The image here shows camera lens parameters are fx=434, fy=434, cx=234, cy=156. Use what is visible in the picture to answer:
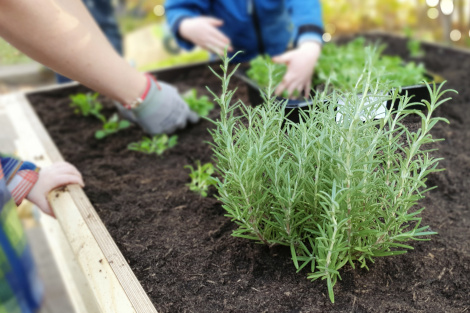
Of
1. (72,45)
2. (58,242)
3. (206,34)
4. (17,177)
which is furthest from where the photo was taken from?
(206,34)

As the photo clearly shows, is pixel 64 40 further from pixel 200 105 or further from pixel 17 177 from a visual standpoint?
pixel 200 105

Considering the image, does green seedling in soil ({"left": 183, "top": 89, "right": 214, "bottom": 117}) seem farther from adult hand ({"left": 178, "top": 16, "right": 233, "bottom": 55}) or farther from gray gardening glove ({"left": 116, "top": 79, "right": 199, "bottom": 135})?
adult hand ({"left": 178, "top": 16, "right": 233, "bottom": 55})

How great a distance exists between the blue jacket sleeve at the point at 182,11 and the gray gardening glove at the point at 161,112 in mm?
713

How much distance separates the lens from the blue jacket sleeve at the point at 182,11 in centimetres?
213

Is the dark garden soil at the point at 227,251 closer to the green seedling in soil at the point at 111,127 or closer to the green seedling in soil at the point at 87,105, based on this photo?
the green seedling in soil at the point at 111,127

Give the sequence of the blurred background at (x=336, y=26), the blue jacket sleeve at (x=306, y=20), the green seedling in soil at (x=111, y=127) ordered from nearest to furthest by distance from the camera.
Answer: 1. the green seedling in soil at (x=111, y=127)
2. the blue jacket sleeve at (x=306, y=20)
3. the blurred background at (x=336, y=26)

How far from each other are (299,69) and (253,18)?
2.44 ft

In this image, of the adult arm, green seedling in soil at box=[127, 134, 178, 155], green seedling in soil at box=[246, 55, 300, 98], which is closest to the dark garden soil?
green seedling in soil at box=[127, 134, 178, 155]

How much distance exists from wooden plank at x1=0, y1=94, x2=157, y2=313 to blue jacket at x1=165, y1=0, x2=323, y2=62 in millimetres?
1120

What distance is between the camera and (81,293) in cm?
126

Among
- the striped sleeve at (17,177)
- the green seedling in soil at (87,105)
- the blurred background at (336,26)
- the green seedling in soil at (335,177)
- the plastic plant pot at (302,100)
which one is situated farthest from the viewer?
the blurred background at (336,26)

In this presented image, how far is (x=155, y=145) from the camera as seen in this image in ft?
4.93

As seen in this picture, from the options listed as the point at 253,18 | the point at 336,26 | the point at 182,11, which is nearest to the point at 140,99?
the point at 182,11

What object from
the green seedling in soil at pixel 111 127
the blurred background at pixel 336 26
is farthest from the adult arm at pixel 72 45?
the blurred background at pixel 336 26
